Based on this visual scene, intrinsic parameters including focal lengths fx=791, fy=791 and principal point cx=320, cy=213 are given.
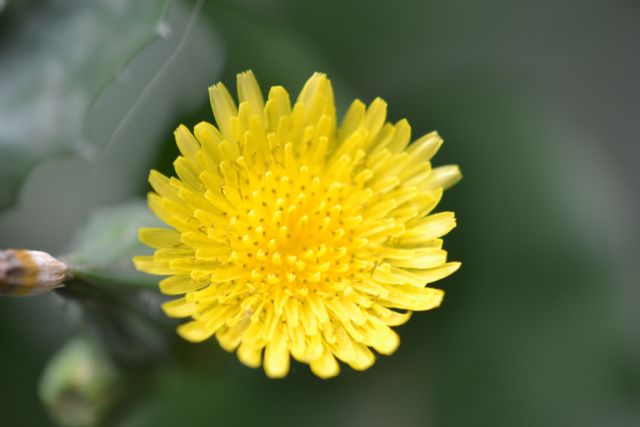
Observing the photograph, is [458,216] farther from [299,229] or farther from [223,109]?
[223,109]

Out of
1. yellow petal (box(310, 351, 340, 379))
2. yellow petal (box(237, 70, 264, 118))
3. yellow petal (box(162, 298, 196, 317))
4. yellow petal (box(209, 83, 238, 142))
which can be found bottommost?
yellow petal (box(310, 351, 340, 379))

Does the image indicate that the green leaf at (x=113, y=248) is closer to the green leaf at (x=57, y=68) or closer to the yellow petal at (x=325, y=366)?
the green leaf at (x=57, y=68)

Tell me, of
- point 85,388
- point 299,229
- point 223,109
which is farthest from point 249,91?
point 85,388

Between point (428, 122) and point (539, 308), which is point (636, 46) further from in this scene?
point (539, 308)

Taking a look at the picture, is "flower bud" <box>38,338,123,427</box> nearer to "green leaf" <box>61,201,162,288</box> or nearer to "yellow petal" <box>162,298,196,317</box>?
"green leaf" <box>61,201,162,288</box>

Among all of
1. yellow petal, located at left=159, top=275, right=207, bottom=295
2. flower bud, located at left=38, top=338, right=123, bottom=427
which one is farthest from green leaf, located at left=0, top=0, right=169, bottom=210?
flower bud, located at left=38, top=338, right=123, bottom=427
